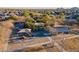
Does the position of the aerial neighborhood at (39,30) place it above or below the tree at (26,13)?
below

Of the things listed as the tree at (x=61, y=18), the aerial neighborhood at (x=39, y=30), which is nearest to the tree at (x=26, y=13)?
the aerial neighborhood at (x=39, y=30)

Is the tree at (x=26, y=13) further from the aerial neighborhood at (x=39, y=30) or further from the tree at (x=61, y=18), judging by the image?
the tree at (x=61, y=18)

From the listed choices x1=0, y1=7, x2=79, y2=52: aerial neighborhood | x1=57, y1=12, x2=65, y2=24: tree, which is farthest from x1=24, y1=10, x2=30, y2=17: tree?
x1=57, y1=12, x2=65, y2=24: tree

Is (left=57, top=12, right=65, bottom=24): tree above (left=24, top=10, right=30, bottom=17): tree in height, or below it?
below

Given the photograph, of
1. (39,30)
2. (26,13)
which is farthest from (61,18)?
(26,13)

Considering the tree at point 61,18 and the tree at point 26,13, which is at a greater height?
the tree at point 26,13

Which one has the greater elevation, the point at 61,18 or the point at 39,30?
the point at 61,18

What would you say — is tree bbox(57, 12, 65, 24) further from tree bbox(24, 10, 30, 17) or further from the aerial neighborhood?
tree bbox(24, 10, 30, 17)

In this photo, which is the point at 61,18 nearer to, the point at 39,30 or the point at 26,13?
the point at 39,30

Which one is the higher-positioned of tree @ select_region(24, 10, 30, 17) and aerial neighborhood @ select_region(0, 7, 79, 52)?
tree @ select_region(24, 10, 30, 17)
